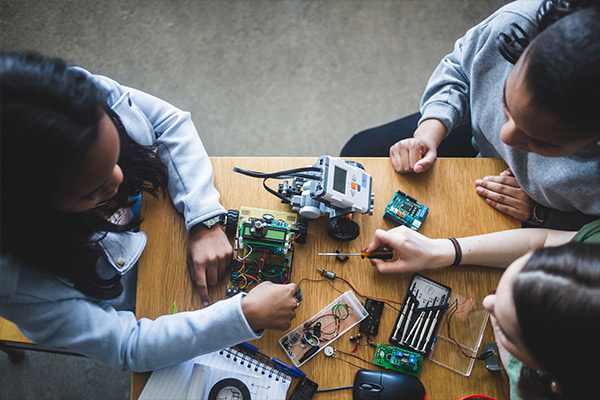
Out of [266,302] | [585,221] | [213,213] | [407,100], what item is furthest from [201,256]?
[407,100]

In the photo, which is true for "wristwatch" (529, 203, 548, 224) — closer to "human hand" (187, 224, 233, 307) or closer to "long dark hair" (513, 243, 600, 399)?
"long dark hair" (513, 243, 600, 399)

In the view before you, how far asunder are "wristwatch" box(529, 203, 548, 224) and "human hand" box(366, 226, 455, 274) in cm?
27

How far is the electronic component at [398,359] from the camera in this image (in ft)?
3.30

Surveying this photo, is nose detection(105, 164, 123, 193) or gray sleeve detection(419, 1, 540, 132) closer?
nose detection(105, 164, 123, 193)

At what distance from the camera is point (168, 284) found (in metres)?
1.06

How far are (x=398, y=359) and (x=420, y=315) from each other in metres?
0.13

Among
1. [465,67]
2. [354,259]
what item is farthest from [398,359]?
[465,67]

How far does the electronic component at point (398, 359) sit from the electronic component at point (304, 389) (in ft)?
0.59

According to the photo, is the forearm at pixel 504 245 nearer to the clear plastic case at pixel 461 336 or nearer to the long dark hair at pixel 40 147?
the clear plastic case at pixel 461 336

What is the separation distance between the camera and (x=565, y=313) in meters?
0.70

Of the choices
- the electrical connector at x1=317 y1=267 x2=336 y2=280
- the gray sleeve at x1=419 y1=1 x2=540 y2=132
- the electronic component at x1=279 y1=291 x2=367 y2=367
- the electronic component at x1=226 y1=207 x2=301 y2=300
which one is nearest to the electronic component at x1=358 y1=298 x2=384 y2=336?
the electronic component at x1=279 y1=291 x2=367 y2=367

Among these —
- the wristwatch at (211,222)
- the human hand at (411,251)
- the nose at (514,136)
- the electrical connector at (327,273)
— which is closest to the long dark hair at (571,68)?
the nose at (514,136)

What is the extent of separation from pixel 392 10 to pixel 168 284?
6.67 feet

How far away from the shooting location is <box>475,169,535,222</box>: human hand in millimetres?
1090
